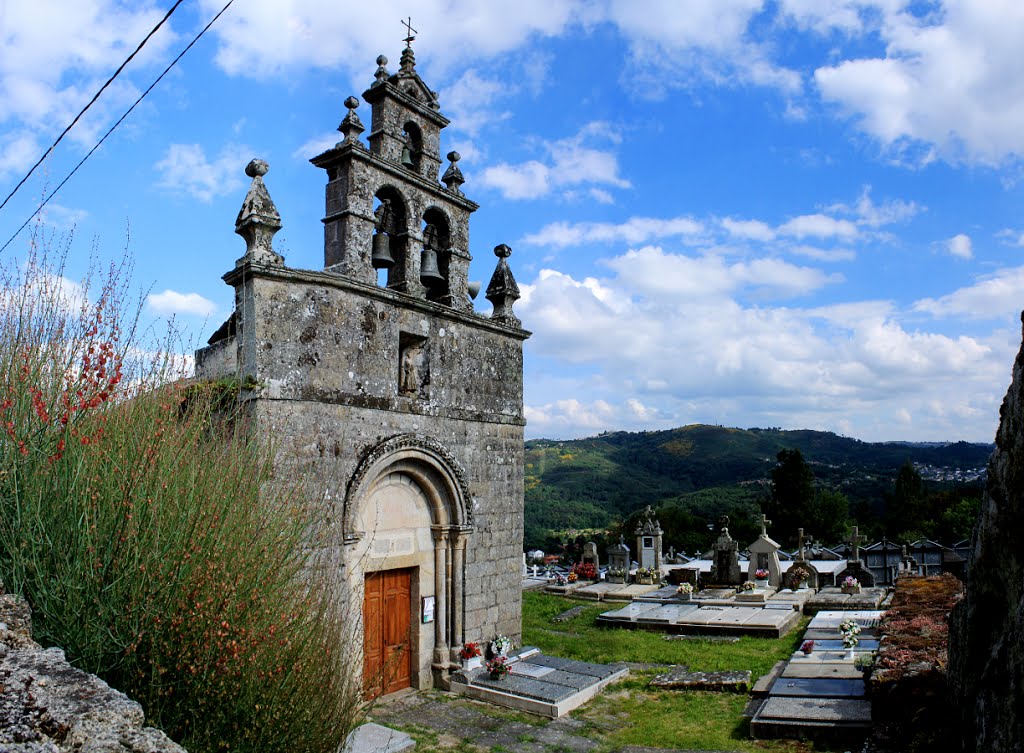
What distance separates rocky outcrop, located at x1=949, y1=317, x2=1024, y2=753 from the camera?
9.21 ft

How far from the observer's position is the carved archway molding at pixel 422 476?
9195 millimetres

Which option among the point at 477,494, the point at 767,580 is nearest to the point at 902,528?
the point at 767,580

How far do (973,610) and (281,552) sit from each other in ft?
14.5

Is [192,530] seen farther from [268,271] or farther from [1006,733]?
[268,271]

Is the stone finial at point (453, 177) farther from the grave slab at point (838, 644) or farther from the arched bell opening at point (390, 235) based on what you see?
the grave slab at point (838, 644)

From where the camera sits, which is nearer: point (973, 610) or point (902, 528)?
point (973, 610)

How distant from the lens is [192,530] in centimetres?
423

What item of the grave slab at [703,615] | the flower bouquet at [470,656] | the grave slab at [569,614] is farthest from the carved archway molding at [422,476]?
the grave slab at [569,614]

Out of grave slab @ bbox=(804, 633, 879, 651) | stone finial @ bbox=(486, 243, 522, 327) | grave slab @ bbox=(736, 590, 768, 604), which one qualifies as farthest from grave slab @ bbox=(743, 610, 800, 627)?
stone finial @ bbox=(486, 243, 522, 327)

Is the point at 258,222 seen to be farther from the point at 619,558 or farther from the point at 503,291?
the point at 619,558

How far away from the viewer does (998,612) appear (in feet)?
12.1

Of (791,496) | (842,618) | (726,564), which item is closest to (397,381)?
(842,618)

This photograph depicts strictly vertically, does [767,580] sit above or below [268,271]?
below

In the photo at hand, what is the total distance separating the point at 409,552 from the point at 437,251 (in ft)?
16.0
